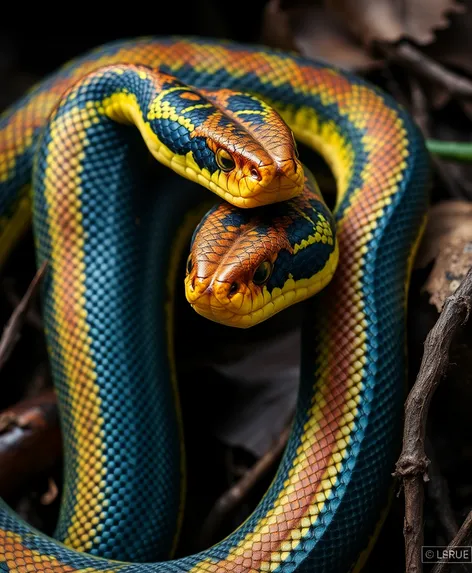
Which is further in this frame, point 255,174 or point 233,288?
point 255,174

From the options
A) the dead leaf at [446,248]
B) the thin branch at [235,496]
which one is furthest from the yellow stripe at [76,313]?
the dead leaf at [446,248]

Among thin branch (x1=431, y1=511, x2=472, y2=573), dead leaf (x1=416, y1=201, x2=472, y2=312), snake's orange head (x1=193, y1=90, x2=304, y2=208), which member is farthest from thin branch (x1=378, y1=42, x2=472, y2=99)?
thin branch (x1=431, y1=511, x2=472, y2=573)

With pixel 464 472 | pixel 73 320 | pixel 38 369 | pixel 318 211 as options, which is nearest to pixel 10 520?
pixel 73 320

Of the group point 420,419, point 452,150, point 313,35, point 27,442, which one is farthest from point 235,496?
point 313,35

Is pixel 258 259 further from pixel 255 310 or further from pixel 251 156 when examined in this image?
pixel 251 156

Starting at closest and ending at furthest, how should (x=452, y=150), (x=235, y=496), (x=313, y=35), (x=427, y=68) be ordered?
(x=235, y=496)
(x=452, y=150)
(x=427, y=68)
(x=313, y=35)

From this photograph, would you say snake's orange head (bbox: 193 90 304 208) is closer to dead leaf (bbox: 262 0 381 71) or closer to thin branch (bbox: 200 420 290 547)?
thin branch (bbox: 200 420 290 547)

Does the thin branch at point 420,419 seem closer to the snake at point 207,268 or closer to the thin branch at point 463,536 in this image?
the thin branch at point 463,536
